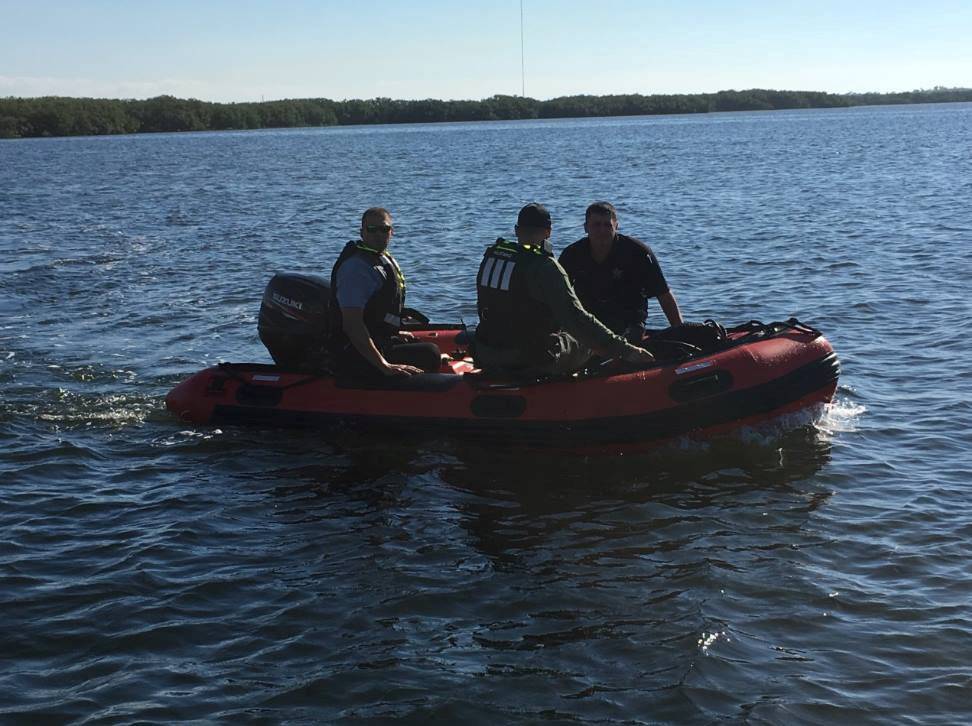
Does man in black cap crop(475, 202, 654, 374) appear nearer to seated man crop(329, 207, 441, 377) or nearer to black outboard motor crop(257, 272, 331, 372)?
seated man crop(329, 207, 441, 377)

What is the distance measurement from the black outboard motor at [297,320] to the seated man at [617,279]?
185cm

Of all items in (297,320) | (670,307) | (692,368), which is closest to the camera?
(692,368)

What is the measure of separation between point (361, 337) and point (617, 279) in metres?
1.98

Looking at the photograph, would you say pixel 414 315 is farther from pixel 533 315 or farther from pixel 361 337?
pixel 533 315

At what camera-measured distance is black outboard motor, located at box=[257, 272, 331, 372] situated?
Answer: 8.38 meters

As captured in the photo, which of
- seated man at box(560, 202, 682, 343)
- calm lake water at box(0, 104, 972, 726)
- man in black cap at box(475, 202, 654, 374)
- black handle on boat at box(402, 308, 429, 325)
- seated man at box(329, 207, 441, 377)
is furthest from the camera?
black handle on boat at box(402, 308, 429, 325)

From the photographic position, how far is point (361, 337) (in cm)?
786

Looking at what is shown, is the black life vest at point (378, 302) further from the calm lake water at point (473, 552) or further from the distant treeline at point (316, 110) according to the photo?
the distant treeline at point (316, 110)

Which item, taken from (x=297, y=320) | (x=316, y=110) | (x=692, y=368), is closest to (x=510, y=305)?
(x=692, y=368)

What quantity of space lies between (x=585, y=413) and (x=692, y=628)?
250 centimetres

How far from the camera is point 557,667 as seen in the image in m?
5.12

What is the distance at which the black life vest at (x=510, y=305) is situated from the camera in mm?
7344

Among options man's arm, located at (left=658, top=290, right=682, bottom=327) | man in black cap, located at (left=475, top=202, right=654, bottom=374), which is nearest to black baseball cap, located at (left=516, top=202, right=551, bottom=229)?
man in black cap, located at (left=475, top=202, right=654, bottom=374)

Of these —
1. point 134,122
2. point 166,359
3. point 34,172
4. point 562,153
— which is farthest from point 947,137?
point 134,122
